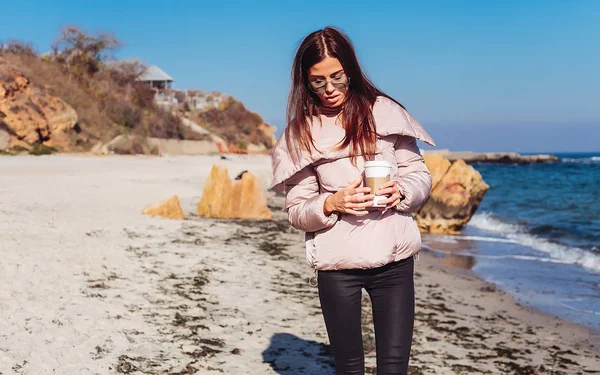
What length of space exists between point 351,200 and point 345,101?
452 millimetres

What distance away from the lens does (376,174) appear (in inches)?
87.0

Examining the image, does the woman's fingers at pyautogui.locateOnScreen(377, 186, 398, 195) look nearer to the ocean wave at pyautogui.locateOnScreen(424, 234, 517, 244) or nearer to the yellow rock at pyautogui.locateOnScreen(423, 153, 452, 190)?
the ocean wave at pyautogui.locateOnScreen(424, 234, 517, 244)

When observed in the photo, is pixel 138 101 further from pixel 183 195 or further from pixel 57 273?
pixel 57 273

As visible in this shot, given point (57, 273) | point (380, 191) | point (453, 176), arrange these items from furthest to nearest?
1. point (453, 176)
2. point (57, 273)
3. point (380, 191)

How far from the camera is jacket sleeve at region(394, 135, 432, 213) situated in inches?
92.4

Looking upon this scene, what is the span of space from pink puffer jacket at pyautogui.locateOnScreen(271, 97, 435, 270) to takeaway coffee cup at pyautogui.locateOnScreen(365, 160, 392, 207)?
0.44ft

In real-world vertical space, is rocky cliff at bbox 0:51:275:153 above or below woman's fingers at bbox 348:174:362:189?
above

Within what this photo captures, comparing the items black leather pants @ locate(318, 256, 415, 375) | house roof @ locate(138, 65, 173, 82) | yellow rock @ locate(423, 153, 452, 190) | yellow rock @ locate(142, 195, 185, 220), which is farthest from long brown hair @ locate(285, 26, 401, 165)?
house roof @ locate(138, 65, 173, 82)

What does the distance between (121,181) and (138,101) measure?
961 inches

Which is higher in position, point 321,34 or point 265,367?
point 321,34

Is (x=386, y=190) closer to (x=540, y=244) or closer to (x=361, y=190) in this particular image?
(x=361, y=190)

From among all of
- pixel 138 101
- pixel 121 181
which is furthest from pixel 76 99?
pixel 121 181

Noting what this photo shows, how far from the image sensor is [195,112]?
174ft

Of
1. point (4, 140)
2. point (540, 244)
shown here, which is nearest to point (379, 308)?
point (540, 244)
